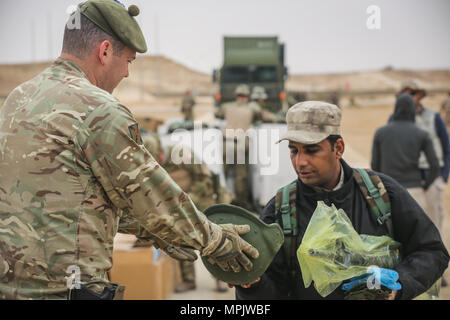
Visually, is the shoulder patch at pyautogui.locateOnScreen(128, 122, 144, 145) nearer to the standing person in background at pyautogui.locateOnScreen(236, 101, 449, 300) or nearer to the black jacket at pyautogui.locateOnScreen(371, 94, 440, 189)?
the standing person in background at pyautogui.locateOnScreen(236, 101, 449, 300)

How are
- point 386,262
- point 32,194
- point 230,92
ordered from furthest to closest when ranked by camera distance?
1. point 230,92
2. point 386,262
3. point 32,194

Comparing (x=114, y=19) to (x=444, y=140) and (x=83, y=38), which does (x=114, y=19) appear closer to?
(x=83, y=38)

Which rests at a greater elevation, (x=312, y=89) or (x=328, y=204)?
(x=312, y=89)

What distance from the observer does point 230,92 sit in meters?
16.6

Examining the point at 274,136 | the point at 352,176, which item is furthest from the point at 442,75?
the point at 352,176

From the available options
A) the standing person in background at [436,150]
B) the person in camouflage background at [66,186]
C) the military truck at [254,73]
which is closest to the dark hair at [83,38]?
the person in camouflage background at [66,186]

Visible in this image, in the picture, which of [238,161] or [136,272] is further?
[238,161]

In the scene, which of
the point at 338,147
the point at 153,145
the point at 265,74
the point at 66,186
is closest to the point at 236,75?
the point at 265,74

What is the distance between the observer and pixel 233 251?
96.0 inches

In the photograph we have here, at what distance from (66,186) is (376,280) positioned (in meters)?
1.34

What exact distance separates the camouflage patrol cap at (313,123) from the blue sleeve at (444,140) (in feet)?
12.9

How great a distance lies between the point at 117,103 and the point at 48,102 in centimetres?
25

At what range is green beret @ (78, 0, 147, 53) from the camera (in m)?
2.28
